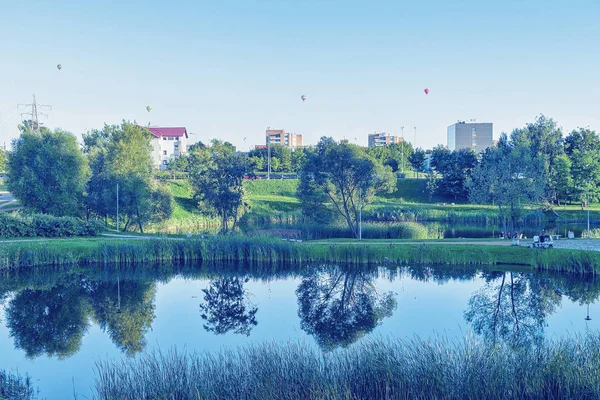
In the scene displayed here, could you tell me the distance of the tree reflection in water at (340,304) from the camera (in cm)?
1730

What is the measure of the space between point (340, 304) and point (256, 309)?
3440mm

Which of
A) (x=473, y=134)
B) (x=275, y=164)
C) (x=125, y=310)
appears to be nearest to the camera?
(x=125, y=310)

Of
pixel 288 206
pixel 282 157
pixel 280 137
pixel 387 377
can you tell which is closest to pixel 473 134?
pixel 282 157

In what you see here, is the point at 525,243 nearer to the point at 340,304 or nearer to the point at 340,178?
the point at 340,178

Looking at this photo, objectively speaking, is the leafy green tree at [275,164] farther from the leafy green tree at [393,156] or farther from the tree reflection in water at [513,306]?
the tree reflection in water at [513,306]

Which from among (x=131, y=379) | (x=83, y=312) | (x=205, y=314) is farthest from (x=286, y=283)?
(x=131, y=379)

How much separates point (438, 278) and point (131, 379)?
1766cm

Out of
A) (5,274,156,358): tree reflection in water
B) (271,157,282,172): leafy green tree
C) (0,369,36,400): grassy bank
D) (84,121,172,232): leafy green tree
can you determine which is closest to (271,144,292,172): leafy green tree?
(271,157,282,172): leafy green tree

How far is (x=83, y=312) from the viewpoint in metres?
20.4

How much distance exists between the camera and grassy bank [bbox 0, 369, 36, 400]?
12.2 m

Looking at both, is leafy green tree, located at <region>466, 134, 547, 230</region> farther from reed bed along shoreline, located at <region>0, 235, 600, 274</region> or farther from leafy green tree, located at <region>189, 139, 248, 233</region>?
leafy green tree, located at <region>189, 139, 248, 233</region>

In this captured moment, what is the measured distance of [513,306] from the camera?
67.7 ft

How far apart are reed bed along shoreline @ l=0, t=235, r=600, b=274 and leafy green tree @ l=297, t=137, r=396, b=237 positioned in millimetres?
8025

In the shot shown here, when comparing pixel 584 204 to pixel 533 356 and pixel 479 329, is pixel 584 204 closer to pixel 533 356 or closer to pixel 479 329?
pixel 479 329
